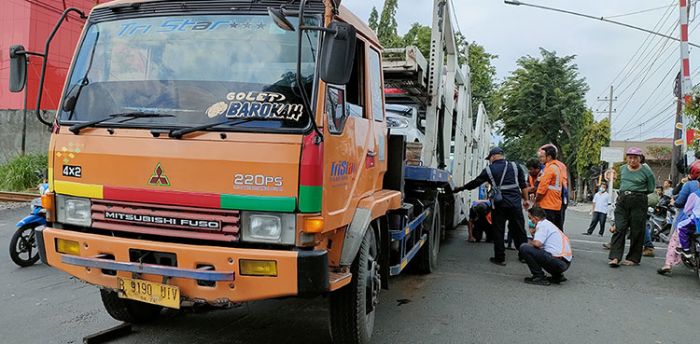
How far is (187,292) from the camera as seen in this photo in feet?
10.6

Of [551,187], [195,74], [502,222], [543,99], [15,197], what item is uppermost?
[543,99]

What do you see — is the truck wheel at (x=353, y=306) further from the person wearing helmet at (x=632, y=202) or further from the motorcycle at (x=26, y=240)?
the person wearing helmet at (x=632, y=202)

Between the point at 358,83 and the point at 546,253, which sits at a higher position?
the point at 358,83

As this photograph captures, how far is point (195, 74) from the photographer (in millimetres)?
3463

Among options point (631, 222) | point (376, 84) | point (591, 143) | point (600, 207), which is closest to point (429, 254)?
point (631, 222)

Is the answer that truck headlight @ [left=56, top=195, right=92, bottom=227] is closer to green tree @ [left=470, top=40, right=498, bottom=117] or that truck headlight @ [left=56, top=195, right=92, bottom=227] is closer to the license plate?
the license plate

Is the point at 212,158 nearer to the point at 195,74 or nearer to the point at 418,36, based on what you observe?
the point at 195,74

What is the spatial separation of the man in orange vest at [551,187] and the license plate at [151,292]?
6282 millimetres

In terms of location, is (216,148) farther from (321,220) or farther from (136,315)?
(136,315)

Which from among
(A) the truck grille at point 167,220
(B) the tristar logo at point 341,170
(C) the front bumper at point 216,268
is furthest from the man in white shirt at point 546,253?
(A) the truck grille at point 167,220

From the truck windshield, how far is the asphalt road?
73.3 inches

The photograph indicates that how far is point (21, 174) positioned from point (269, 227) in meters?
13.8

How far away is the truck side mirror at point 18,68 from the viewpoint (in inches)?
151

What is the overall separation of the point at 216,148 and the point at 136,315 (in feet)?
6.84
